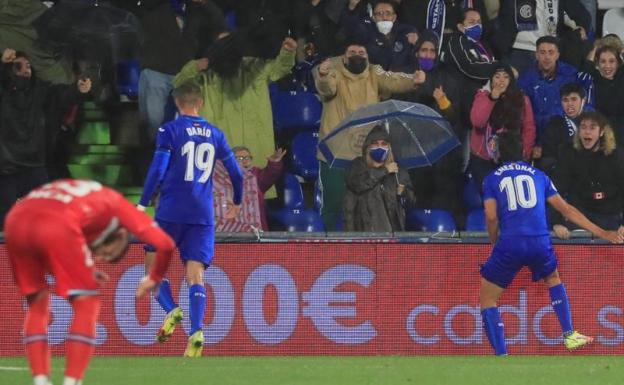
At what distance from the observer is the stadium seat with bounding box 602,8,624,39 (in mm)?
17938

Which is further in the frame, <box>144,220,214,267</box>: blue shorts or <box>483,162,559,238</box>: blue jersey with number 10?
<box>483,162,559,238</box>: blue jersey with number 10

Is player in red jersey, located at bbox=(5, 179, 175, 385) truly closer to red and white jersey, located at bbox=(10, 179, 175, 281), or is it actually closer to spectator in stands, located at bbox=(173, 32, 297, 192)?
red and white jersey, located at bbox=(10, 179, 175, 281)

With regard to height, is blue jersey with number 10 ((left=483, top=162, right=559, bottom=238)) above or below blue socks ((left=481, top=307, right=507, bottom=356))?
above

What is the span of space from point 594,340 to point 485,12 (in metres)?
4.61

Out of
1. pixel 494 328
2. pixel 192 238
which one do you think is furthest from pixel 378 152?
pixel 192 238

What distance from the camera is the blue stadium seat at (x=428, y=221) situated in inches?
610

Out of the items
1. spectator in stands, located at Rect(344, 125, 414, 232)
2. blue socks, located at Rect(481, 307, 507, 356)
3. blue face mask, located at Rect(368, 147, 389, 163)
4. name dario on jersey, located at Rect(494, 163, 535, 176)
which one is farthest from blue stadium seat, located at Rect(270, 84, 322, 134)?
blue socks, located at Rect(481, 307, 507, 356)

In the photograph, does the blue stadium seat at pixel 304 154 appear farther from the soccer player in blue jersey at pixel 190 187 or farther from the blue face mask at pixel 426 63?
the soccer player in blue jersey at pixel 190 187

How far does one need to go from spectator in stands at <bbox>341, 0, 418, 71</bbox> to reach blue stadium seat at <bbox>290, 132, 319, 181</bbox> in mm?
1052

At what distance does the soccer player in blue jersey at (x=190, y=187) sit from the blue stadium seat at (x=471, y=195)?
4139 millimetres

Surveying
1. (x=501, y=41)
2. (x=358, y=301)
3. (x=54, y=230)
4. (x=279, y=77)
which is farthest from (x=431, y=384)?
(x=501, y=41)

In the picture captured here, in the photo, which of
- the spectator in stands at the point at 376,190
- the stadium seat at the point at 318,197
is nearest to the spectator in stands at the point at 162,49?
the stadium seat at the point at 318,197

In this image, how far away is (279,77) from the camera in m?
16.1

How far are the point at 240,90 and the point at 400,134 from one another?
1696 mm
